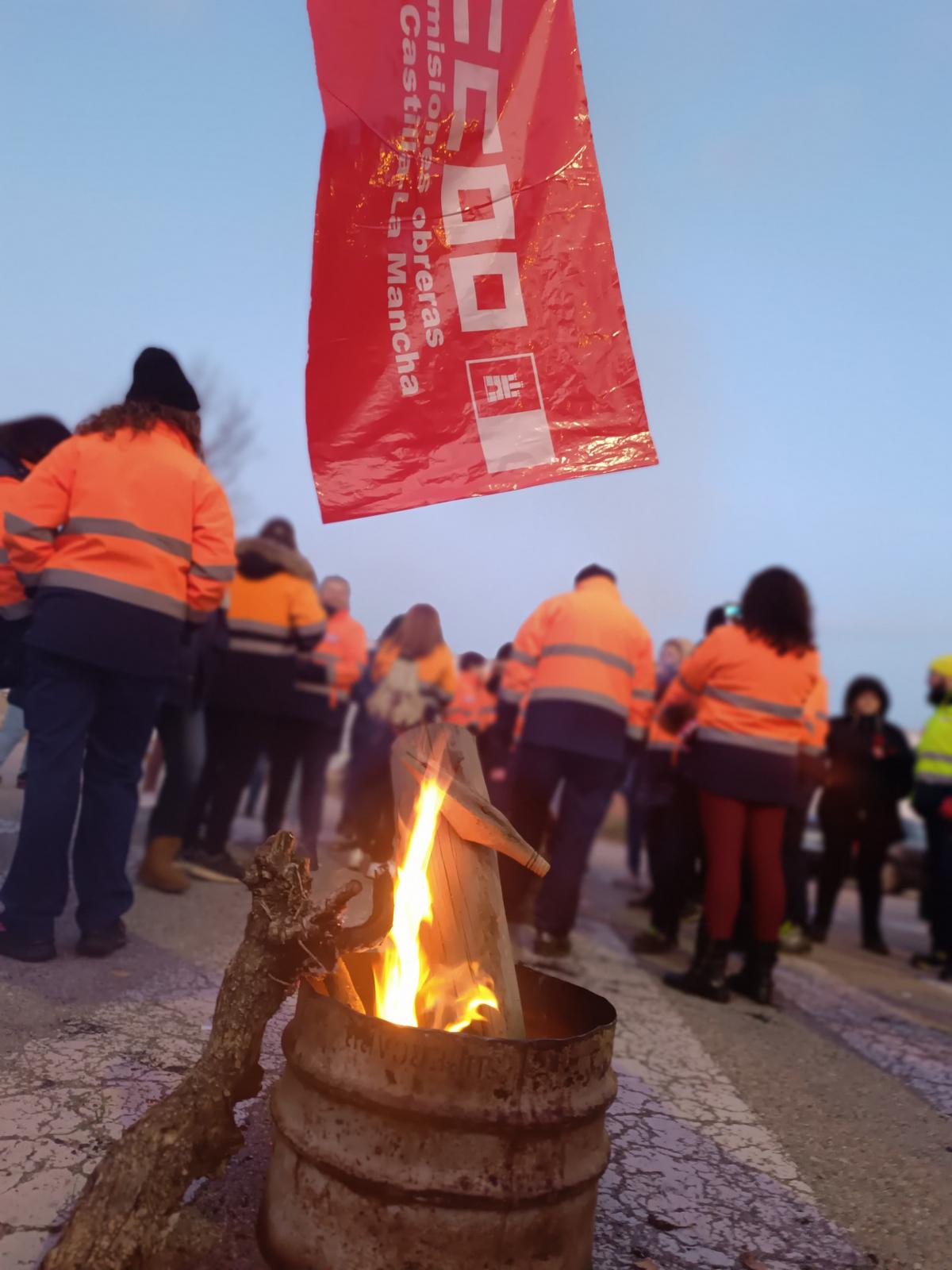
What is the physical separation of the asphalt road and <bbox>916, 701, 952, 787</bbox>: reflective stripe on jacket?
2332 millimetres

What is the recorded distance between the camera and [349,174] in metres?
2.74

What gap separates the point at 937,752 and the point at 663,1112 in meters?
4.79

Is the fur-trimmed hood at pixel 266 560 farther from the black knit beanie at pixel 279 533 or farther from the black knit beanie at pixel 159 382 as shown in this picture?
the black knit beanie at pixel 159 382

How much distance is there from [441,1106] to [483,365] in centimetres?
181

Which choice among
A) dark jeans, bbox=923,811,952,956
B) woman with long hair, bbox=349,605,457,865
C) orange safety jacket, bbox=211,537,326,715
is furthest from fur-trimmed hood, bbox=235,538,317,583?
dark jeans, bbox=923,811,952,956

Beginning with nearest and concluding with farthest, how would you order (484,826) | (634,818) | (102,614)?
(484,826) < (102,614) < (634,818)

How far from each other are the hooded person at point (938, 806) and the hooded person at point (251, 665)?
4270mm

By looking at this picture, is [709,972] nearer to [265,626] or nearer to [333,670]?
[265,626]

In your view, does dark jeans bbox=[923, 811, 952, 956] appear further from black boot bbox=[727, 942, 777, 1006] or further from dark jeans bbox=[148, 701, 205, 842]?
dark jeans bbox=[148, 701, 205, 842]

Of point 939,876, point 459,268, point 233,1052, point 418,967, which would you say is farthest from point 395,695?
point 233,1052

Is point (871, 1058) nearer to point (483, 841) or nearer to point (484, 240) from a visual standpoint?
point (483, 841)

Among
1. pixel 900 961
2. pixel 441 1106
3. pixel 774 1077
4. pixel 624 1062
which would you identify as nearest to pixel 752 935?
pixel 774 1077

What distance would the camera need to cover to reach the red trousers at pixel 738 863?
5.12 metres

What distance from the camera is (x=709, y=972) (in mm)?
5129
